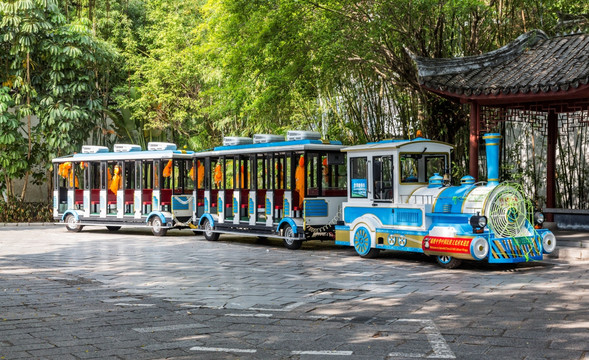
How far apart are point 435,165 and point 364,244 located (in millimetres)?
2072

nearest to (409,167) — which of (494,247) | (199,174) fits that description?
(494,247)

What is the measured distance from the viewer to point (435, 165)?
13.5m

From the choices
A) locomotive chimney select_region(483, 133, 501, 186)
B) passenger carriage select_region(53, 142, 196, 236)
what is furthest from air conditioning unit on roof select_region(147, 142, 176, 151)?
locomotive chimney select_region(483, 133, 501, 186)

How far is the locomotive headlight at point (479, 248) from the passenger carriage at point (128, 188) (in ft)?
32.4

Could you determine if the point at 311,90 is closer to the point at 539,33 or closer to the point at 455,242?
the point at 539,33

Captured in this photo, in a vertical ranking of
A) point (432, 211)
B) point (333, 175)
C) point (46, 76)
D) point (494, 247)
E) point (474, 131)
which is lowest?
point (494, 247)

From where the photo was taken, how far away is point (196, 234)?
20.7 m

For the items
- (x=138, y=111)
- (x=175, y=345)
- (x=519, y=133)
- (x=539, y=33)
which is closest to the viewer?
(x=175, y=345)

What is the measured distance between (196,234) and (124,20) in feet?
41.0

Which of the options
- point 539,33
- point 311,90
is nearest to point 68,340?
point 539,33

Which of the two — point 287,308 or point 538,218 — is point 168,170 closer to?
point 538,218

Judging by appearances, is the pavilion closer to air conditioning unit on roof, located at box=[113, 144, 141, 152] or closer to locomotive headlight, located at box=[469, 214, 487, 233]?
locomotive headlight, located at box=[469, 214, 487, 233]

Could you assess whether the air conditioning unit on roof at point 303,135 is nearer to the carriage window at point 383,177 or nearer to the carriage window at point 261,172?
the carriage window at point 261,172

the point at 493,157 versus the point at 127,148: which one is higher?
the point at 127,148
